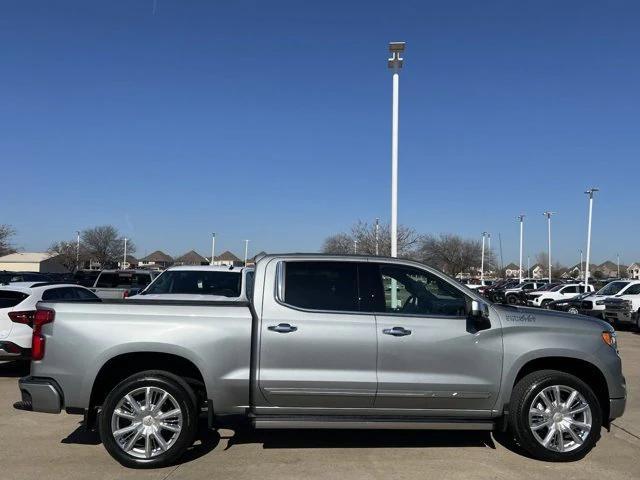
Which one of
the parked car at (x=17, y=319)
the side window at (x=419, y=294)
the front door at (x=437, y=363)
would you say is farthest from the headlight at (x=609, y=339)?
the parked car at (x=17, y=319)

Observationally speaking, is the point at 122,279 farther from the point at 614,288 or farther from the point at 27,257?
the point at 27,257

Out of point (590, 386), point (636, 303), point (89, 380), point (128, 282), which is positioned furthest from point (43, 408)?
point (636, 303)

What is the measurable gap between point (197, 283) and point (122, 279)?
7.46 meters

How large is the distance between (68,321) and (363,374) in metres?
2.63

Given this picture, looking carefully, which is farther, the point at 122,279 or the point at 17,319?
the point at 122,279

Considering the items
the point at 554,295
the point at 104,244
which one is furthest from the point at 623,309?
the point at 104,244

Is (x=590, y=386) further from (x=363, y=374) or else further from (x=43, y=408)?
(x=43, y=408)

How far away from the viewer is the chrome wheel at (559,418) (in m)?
5.37

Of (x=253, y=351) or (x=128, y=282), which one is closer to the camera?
(x=253, y=351)

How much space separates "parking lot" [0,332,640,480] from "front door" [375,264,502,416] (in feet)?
1.75

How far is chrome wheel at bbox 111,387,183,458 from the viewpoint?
5129 mm

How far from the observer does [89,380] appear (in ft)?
16.7

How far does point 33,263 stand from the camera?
305 feet

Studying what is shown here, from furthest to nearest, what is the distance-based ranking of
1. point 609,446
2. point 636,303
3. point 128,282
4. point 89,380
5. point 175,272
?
point 636,303
point 128,282
point 175,272
point 609,446
point 89,380
